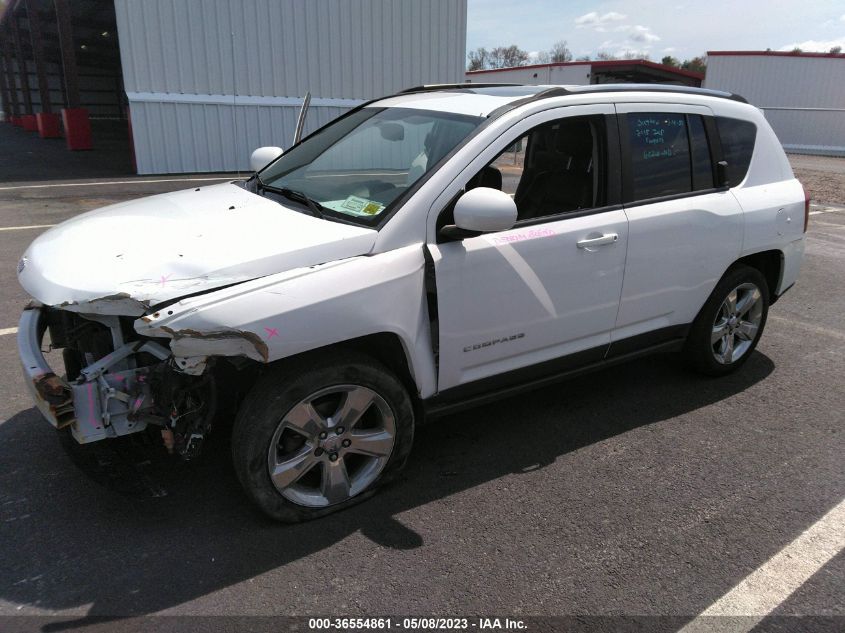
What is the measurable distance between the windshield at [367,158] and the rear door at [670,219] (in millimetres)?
1069

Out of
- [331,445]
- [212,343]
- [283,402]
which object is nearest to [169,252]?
[212,343]

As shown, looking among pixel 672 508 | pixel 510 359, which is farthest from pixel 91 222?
pixel 672 508

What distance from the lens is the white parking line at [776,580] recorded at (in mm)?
2391

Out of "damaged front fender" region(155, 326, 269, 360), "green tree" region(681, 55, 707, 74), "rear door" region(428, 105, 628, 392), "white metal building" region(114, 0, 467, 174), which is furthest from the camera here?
"green tree" region(681, 55, 707, 74)

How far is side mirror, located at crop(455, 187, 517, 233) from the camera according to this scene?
2.78 meters

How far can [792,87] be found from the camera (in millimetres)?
30344

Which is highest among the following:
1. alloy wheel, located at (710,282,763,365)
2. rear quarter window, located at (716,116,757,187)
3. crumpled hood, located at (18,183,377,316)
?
rear quarter window, located at (716,116,757,187)

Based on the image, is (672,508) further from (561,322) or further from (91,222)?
(91,222)

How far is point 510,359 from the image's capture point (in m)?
3.31

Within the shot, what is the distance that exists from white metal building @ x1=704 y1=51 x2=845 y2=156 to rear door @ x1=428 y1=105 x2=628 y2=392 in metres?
30.7

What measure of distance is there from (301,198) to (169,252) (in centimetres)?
79

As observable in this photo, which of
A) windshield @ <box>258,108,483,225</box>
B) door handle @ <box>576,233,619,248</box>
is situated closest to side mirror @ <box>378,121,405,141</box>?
windshield @ <box>258,108,483,225</box>

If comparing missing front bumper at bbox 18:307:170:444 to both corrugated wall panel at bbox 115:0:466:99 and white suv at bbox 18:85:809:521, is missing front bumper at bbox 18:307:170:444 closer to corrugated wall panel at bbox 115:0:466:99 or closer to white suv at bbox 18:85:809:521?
white suv at bbox 18:85:809:521

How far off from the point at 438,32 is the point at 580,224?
54.2 feet
